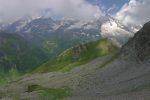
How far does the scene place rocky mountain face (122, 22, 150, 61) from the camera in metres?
153

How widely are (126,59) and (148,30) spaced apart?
53.4ft

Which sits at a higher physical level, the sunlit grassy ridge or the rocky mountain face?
the rocky mountain face

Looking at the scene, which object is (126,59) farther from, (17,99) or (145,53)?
(17,99)

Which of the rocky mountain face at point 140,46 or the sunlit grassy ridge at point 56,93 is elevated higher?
the rocky mountain face at point 140,46

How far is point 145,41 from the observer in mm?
162125

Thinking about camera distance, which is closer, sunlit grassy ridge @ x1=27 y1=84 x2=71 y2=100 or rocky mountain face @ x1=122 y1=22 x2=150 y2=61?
sunlit grassy ridge @ x1=27 y1=84 x2=71 y2=100

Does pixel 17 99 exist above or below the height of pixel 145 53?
below

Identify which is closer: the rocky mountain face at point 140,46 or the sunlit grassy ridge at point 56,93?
the sunlit grassy ridge at point 56,93

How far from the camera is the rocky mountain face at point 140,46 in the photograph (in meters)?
153

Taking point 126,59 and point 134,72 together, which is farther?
point 126,59

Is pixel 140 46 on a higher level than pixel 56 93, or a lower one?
higher

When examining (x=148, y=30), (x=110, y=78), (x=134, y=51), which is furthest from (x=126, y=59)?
(x=110, y=78)

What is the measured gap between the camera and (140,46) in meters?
164

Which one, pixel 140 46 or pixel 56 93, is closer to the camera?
pixel 56 93
